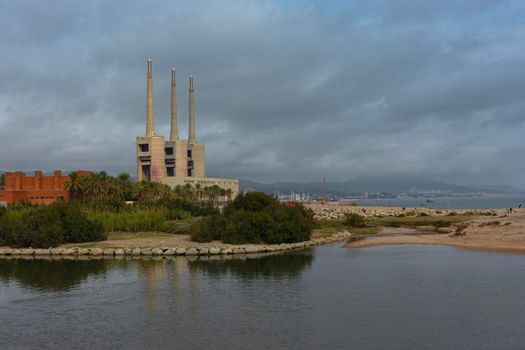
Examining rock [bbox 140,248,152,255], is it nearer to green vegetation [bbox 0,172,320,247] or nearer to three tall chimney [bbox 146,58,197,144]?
green vegetation [bbox 0,172,320,247]

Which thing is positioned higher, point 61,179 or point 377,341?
point 61,179

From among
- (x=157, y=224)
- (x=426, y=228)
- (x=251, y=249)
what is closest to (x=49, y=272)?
(x=251, y=249)

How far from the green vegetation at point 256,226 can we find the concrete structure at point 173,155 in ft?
297

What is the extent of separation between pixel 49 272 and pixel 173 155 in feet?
386

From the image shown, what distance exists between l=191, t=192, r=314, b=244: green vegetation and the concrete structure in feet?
297

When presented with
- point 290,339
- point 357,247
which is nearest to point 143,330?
point 290,339

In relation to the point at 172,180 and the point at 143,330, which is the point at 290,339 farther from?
the point at 172,180

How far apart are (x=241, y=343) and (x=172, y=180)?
419 feet

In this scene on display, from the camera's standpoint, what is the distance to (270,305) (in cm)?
2723

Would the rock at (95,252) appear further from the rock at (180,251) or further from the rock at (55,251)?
the rock at (180,251)

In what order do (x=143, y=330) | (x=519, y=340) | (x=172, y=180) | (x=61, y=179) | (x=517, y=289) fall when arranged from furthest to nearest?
(x=172, y=180) → (x=61, y=179) → (x=517, y=289) → (x=143, y=330) → (x=519, y=340)

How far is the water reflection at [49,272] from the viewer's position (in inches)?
1364

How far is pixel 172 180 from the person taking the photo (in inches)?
5773

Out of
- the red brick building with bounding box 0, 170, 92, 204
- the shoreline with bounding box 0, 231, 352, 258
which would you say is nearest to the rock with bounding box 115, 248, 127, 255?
the shoreline with bounding box 0, 231, 352, 258
